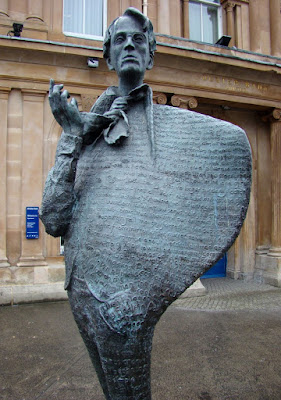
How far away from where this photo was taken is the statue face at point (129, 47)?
59.7 inches

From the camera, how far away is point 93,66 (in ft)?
21.9

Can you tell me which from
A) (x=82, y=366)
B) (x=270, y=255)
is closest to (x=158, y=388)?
(x=82, y=366)

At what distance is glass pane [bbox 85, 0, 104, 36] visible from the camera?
25.6ft

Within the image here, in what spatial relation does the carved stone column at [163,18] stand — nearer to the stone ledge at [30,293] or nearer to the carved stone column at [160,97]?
the carved stone column at [160,97]

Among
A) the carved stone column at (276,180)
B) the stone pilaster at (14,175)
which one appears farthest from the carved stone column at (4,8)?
the carved stone column at (276,180)

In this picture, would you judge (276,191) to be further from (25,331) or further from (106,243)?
(106,243)

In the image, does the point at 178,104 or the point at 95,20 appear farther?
the point at 95,20

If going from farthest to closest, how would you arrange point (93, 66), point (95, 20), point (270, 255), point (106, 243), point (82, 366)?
1. point (270, 255)
2. point (95, 20)
3. point (93, 66)
4. point (82, 366)
5. point (106, 243)

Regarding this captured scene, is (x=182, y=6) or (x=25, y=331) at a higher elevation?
(x=182, y=6)

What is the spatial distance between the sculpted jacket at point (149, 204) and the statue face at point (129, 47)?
0.20 m

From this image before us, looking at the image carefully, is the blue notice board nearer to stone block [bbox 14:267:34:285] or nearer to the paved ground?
stone block [bbox 14:267:34:285]

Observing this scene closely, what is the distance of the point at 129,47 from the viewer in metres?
1.51

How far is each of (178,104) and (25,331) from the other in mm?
5134

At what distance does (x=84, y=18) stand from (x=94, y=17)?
10.3 inches
